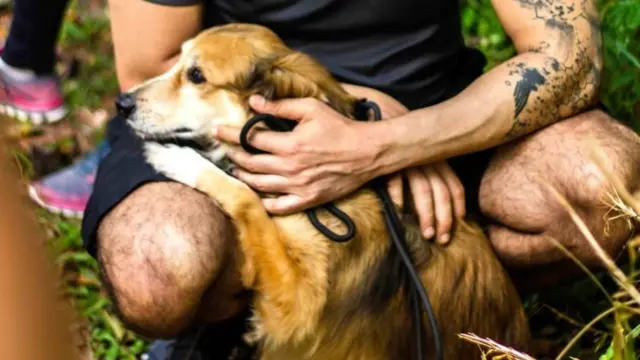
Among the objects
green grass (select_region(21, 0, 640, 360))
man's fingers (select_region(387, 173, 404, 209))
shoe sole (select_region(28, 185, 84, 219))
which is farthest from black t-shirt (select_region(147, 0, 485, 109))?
shoe sole (select_region(28, 185, 84, 219))

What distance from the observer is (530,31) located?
188 cm

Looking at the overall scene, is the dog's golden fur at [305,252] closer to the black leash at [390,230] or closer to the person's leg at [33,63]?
the black leash at [390,230]

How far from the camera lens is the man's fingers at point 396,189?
175 centimetres

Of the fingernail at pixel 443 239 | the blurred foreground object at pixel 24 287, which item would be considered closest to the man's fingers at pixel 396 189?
the fingernail at pixel 443 239

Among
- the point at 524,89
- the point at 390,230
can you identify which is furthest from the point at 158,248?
the point at 524,89

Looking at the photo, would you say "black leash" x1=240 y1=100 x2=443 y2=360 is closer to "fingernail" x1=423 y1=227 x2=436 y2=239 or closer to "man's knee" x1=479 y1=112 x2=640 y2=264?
"fingernail" x1=423 y1=227 x2=436 y2=239

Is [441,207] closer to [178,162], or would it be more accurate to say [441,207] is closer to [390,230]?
[390,230]

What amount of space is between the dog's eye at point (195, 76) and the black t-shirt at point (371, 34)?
0.15m

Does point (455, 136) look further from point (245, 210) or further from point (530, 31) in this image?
point (245, 210)

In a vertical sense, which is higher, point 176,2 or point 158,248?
point 176,2

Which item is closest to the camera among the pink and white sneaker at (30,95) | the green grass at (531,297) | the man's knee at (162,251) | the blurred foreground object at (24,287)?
the blurred foreground object at (24,287)

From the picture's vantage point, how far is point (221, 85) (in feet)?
5.69

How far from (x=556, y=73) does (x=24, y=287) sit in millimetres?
1391

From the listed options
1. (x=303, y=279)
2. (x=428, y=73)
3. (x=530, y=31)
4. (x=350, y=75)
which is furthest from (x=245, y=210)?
(x=530, y=31)
